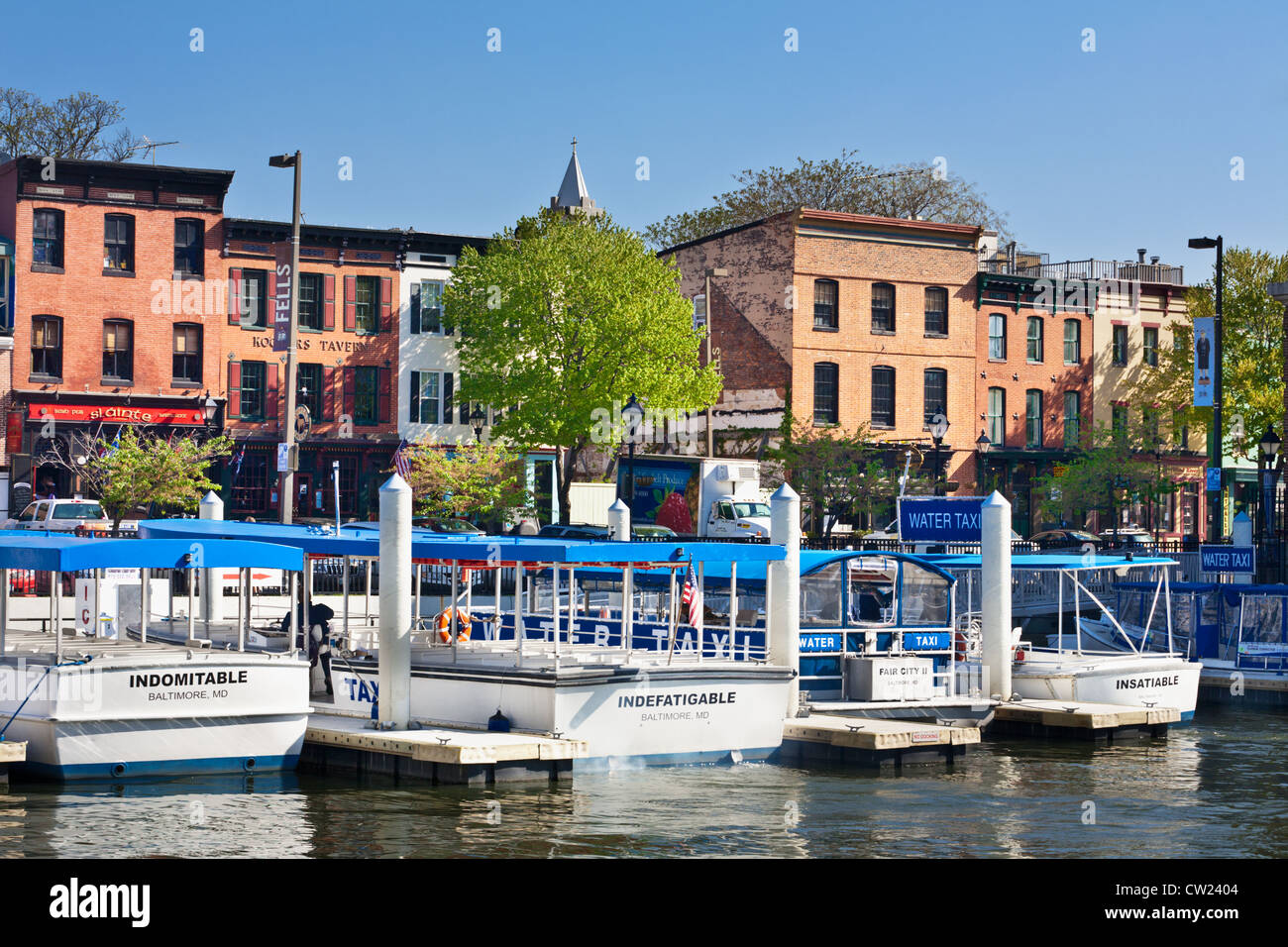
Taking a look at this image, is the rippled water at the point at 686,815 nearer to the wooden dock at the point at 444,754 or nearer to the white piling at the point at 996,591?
the wooden dock at the point at 444,754

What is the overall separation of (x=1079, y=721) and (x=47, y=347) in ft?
122

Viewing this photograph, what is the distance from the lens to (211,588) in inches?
1028

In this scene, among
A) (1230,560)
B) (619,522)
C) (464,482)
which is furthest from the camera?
(464,482)

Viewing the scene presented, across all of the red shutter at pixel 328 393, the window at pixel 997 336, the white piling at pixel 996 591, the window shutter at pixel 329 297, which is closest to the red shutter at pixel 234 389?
the red shutter at pixel 328 393

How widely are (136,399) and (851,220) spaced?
25498 millimetres

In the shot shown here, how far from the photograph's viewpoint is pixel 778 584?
74.8ft

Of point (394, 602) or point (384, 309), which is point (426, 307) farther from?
point (394, 602)

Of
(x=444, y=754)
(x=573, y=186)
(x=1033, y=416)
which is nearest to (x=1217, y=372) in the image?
(x=1033, y=416)

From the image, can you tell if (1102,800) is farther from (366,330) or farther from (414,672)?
(366,330)

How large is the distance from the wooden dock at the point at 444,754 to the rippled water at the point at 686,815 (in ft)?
0.84

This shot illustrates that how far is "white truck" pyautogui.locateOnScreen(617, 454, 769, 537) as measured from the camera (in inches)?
1959

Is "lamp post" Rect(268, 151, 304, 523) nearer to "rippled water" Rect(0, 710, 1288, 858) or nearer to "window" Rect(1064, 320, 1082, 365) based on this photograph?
"rippled water" Rect(0, 710, 1288, 858)
